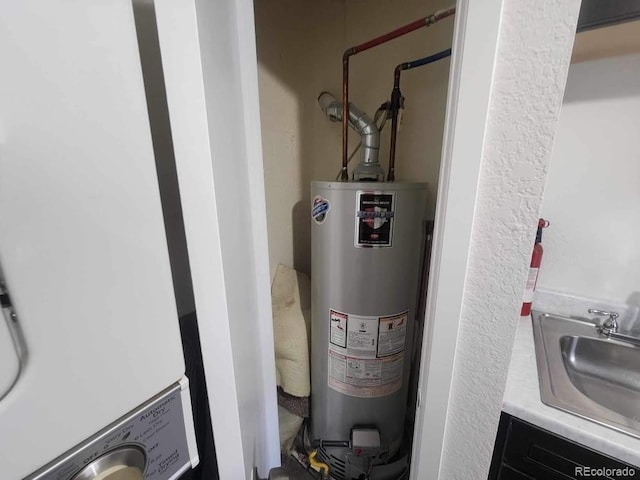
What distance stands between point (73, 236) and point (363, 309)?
87cm

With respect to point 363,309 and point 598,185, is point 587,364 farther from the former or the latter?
point 363,309

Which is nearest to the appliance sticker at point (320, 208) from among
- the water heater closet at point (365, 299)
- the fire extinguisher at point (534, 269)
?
the water heater closet at point (365, 299)

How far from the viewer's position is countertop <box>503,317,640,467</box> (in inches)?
20.9

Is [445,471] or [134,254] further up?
[134,254]

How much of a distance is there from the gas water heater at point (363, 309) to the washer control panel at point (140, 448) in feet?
2.26

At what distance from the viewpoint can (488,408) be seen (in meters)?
0.54

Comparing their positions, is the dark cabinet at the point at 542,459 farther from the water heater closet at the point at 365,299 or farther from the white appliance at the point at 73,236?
the white appliance at the point at 73,236

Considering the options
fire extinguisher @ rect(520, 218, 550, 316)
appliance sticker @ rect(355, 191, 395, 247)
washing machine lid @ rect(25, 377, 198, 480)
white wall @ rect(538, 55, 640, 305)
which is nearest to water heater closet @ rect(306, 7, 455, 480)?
appliance sticker @ rect(355, 191, 395, 247)

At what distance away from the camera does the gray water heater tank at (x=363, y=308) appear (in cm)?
91

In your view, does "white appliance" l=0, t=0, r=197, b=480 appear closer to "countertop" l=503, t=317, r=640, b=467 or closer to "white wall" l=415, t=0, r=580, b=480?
"white wall" l=415, t=0, r=580, b=480

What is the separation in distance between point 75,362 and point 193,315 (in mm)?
189

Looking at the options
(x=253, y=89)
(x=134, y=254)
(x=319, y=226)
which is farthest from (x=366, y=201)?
(x=134, y=254)

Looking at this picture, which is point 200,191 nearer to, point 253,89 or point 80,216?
point 80,216

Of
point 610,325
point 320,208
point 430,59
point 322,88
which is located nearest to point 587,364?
point 610,325
